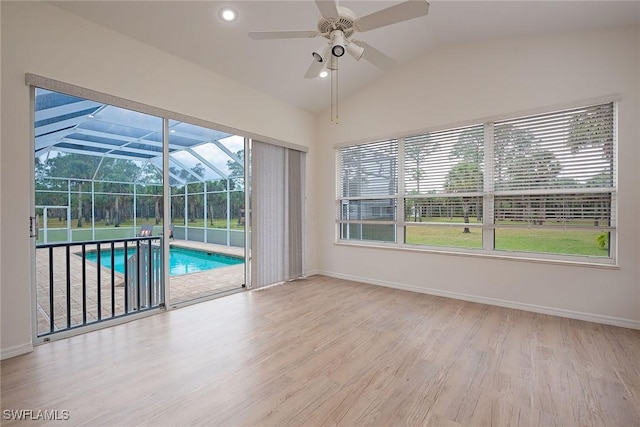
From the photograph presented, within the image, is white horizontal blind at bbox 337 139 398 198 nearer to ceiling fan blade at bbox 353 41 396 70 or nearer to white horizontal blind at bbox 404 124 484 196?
white horizontal blind at bbox 404 124 484 196

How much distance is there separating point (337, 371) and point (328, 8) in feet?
8.45

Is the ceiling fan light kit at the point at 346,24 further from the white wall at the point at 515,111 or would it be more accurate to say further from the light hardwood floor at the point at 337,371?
the light hardwood floor at the point at 337,371

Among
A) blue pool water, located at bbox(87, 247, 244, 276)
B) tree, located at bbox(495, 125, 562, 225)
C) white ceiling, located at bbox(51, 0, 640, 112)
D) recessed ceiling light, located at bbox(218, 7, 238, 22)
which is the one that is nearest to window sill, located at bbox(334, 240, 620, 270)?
tree, located at bbox(495, 125, 562, 225)

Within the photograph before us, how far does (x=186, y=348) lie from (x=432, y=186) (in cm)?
358

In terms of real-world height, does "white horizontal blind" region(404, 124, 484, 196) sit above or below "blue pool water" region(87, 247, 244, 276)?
above

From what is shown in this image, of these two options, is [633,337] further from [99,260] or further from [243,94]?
[99,260]

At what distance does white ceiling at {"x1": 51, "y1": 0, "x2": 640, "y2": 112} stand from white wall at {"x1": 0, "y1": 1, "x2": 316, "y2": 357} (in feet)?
0.50

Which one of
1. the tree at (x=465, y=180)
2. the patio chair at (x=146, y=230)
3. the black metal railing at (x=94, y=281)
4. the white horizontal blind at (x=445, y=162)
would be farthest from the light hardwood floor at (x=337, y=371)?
the white horizontal blind at (x=445, y=162)

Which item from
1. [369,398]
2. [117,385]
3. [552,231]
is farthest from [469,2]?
[117,385]

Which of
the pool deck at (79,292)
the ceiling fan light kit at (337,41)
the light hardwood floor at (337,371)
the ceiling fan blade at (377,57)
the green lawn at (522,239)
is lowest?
the light hardwood floor at (337,371)

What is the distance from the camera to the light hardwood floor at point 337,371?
169 cm

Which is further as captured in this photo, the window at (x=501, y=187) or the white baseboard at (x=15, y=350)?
the window at (x=501, y=187)

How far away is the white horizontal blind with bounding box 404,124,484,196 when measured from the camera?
380 cm

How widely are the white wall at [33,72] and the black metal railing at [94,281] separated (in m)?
0.25
